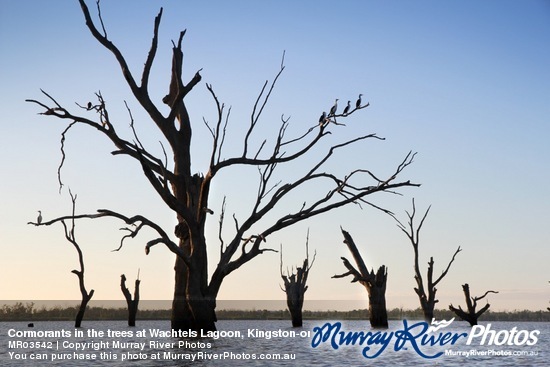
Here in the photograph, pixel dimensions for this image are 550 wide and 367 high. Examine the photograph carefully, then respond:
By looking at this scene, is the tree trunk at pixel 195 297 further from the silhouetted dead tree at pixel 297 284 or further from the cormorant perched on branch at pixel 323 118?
the silhouetted dead tree at pixel 297 284

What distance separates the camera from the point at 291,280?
34.3m

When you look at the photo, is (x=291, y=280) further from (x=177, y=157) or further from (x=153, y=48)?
(x=153, y=48)

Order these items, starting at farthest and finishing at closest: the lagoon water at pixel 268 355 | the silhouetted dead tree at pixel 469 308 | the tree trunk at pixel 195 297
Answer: the silhouetted dead tree at pixel 469 308 → the tree trunk at pixel 195 297 → the lagoon water at pixel 268 355

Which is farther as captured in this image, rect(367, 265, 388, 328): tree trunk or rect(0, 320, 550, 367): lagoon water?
rect(367, 265, 388, 328): tree trunk

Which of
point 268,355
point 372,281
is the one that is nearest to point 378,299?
point 372,281

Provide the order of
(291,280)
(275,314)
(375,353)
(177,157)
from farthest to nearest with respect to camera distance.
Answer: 1. (275,314)
2. (291,280)
3. (177,157)
4. (375,353)

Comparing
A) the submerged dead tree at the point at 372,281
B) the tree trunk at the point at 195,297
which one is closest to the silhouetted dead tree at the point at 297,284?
the submerged dead tree at the point at 372,281

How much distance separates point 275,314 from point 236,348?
151ft

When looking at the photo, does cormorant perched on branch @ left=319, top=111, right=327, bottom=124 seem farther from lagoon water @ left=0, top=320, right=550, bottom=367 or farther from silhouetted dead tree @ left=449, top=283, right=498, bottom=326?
silhouetted dead tree @ left=449, top=283, right=498, bottom=326

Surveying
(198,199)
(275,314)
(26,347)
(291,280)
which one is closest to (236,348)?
(198,199)

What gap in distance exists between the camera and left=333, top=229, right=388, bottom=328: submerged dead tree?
28453 mm

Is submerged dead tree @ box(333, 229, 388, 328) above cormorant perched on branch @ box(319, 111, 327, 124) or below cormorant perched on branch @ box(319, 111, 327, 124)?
below

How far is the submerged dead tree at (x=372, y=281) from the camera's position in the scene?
28453mm

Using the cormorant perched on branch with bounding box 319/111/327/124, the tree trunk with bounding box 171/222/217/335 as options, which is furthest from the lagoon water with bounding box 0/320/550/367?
the cormorant perched on branch with bounding box 319/111/327/124
